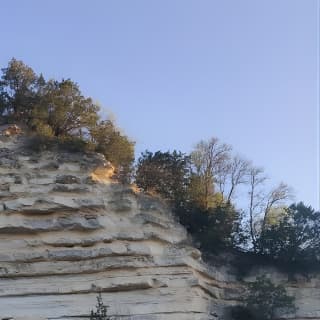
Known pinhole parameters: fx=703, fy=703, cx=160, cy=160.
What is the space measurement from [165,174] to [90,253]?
275 inches

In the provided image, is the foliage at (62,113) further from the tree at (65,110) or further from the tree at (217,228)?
the tree at (217,228)

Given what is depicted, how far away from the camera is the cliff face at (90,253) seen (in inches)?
797

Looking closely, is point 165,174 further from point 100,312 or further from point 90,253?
point 100,312

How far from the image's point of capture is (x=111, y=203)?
22672mm

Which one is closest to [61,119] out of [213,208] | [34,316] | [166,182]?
[166,182]

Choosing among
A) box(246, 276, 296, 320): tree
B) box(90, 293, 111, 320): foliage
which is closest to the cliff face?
box(90, 293, 111, 320): foliage

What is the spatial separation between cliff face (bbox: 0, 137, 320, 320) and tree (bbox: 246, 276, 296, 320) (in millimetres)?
936

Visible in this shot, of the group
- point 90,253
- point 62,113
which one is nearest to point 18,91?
point 62,113

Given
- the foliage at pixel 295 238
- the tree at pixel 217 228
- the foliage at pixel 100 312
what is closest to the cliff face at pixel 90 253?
the foliage at pixel 100 312

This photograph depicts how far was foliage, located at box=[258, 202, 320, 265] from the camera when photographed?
81.2 ft

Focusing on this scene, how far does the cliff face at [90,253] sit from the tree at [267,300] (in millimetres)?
936

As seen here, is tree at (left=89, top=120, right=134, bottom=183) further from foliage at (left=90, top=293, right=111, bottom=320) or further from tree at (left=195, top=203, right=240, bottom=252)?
foliage at (left=90, top=293, right=111, bottom=320)

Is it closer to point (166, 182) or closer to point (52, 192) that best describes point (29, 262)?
point (52, 192)

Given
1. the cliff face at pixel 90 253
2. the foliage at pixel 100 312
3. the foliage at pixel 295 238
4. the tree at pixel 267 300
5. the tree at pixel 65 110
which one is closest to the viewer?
the foliage at pixel 100 312
